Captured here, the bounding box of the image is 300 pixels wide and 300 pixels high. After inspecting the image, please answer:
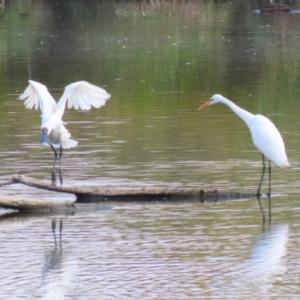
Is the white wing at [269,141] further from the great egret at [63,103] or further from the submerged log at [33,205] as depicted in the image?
the submerged log at [33,205]

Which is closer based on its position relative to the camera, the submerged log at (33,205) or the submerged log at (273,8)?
the submerged log at (33,205)

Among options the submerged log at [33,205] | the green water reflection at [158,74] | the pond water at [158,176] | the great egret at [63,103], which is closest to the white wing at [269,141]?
the pond water at [158,176]

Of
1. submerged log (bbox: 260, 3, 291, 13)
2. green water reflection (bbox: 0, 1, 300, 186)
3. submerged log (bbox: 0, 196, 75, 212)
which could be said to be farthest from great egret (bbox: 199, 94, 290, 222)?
submerged log (bbox: 260, 3, 291, 13)

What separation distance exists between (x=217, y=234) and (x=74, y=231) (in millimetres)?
1512

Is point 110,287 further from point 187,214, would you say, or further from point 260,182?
point 260,182

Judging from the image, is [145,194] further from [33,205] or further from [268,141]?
[268,141]

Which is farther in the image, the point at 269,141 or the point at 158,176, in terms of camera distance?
the point at 158,176

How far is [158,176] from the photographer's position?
14.0 meters

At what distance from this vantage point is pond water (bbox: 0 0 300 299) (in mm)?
9086

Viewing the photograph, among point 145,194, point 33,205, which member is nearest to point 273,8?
point 145,194

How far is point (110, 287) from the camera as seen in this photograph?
8.81 m

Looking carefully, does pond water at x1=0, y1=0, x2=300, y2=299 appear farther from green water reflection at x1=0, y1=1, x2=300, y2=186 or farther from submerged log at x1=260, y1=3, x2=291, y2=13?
submerged log at x1=260, y1=3, x2=291, y2=13

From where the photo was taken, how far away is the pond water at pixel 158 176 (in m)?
9.09

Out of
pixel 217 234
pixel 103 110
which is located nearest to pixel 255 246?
pixel 217 234
